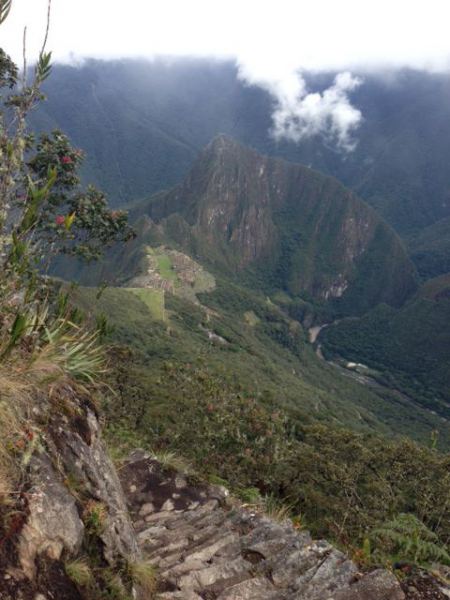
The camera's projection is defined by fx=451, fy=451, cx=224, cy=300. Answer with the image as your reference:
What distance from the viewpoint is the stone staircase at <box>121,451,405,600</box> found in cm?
525

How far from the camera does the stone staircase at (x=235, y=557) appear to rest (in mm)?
5249

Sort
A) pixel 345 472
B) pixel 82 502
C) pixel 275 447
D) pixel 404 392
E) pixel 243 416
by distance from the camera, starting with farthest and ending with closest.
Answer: pixel 404 392 → pixel 345 472 → pixel 243 416 → pixel 275 447 → pixel 82 502

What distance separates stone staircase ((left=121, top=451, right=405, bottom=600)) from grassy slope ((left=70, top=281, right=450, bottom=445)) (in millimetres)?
54734

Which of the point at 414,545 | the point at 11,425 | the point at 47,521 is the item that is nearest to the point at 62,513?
the point at 47,521

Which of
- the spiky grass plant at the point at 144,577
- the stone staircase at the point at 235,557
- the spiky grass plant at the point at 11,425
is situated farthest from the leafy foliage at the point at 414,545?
the spiky grass plant at the point at 11,425

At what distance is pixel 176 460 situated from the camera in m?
9.69

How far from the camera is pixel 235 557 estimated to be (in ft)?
20.1

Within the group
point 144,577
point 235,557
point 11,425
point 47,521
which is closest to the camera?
point 47,521

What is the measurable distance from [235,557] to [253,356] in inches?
5330

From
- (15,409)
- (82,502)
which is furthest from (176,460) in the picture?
(15,409)

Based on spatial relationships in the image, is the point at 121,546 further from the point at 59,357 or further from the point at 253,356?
the point at 253,356

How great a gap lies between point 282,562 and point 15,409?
3.92 meters

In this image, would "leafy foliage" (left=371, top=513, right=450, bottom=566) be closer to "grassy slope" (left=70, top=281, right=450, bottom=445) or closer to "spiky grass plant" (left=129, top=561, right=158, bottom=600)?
"spiky grass plant" (left=129, top=561, right=158, bottom=600)

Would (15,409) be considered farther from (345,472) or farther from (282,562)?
(345,472)
